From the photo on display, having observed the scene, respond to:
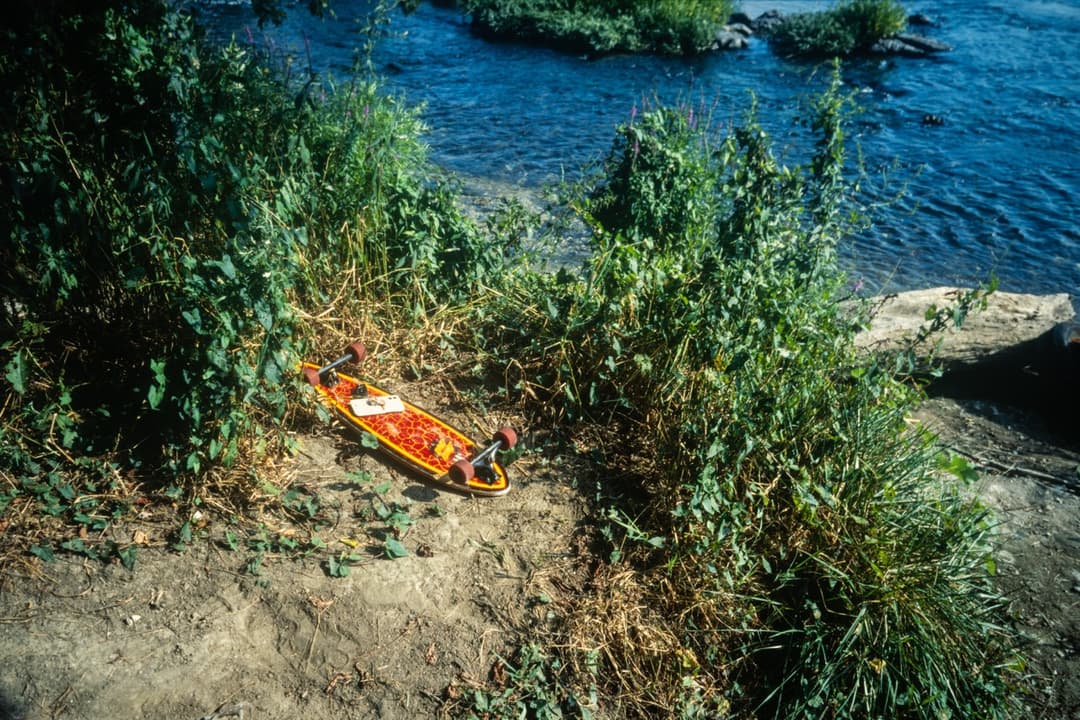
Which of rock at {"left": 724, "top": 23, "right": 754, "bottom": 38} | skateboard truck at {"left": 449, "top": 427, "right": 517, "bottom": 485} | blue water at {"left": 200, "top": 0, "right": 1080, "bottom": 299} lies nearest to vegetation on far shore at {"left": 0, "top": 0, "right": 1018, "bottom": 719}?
skateboard truck at {"left": 449, "top": 427, "right": 517, "bottom": 485}

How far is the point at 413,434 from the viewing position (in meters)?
3.88

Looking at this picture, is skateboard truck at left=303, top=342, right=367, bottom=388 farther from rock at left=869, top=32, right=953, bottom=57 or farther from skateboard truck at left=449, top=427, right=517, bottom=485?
rock at left=869, top=32, right=953, bottom=57

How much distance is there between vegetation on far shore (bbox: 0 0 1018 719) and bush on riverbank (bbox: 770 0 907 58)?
450 inches

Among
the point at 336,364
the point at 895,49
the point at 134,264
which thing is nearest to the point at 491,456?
the point at 336,364

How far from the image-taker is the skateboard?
144 inches

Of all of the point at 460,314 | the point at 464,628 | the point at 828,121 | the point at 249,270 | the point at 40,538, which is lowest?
the point at 464,628

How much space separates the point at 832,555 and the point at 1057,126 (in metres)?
10.3

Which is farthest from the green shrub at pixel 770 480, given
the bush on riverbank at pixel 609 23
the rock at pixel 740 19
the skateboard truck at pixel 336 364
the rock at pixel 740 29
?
the rock at pixel 740 19

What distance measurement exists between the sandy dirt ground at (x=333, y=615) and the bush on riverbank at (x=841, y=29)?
12460mm

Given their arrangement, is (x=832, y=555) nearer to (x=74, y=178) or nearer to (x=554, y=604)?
(x=554, y=604)

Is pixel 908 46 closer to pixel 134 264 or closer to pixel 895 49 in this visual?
pixel 895 49

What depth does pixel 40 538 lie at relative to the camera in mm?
3078

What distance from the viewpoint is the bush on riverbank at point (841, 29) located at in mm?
14125

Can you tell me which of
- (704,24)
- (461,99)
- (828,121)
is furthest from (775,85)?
(828,121)
